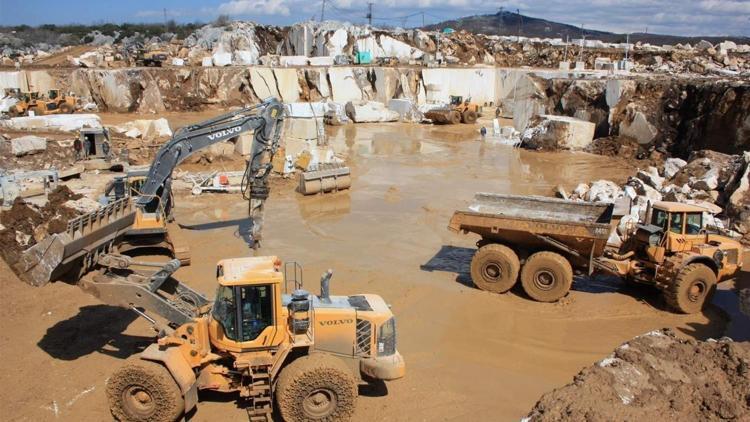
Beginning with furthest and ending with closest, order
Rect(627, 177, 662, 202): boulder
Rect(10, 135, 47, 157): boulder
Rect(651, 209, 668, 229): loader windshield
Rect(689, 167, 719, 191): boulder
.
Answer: Rect(10, 135, 47, 157): boulder
Rect(627, 177, 662, 202): boulder
Rect(689, 167, 719, 191): boulder
Rect(651, 209, 668, 229): loader windshield

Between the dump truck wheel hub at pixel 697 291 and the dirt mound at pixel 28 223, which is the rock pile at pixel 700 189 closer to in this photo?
the dump truck wheel hub at pixel 697 291

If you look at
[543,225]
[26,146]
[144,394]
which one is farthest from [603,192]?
[26,146]

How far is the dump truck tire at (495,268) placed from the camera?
36.1 ft

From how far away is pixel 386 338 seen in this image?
7051 mm

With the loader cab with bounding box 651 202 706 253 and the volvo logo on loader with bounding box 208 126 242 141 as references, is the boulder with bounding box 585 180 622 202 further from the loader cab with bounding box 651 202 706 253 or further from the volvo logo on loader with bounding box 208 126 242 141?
the volvo logo on loader with bounding box 208 126 242 141

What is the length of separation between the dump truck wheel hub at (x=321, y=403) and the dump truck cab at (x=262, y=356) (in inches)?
0.4

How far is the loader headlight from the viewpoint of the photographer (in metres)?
7.02

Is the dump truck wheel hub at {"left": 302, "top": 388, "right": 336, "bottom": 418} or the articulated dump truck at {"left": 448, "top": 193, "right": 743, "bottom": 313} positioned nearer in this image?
the dump truck wheel hub at {"left": 302, "top": 388, "right": 336, "bottom": 418}

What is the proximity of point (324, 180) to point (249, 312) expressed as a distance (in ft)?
38.4

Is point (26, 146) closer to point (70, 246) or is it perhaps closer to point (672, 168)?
point (70, 246)

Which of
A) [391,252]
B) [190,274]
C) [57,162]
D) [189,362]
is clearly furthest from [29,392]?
[57,162]

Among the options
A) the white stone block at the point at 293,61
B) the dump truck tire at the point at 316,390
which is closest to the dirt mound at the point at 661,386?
the dump truck tire at the point at 316,390

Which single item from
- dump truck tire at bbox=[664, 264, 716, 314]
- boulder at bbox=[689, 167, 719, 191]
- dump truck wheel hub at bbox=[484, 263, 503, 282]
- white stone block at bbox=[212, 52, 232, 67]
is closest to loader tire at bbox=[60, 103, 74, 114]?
white stone block at bbox=[212, 52, 232, 67]

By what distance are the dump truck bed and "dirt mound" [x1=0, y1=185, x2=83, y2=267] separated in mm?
8573
